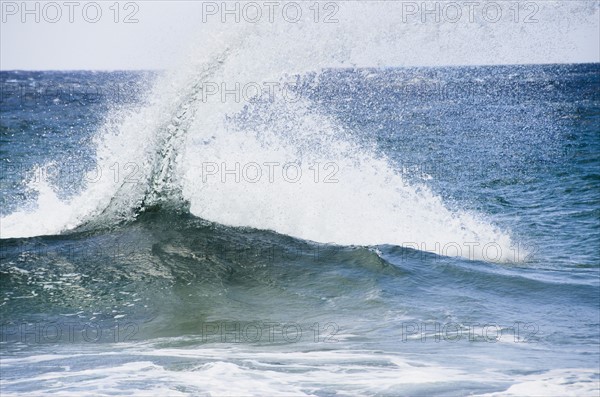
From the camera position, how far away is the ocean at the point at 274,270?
6711mm

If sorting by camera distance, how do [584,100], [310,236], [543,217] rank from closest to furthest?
[310,236] → [543,217] → [584,100]

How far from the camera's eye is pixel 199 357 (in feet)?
23.4

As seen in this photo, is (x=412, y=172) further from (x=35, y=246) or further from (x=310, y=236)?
(x=35, y=246)

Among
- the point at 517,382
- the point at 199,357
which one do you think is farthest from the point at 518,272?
the point at 199,357

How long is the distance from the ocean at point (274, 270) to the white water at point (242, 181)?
0.03 metres

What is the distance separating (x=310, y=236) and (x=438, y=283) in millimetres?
2715

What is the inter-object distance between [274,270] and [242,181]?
2802 millimetres
